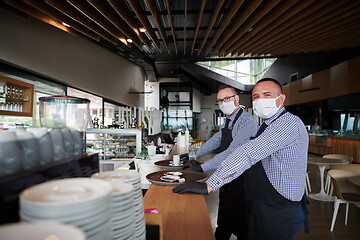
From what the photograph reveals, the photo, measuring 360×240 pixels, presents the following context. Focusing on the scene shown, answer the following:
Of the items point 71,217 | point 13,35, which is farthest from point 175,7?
point 71,217

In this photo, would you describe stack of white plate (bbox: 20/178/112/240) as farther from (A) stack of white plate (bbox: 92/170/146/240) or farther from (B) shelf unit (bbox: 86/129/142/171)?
(B) shelf unit (bbox: 86/129/142/171)

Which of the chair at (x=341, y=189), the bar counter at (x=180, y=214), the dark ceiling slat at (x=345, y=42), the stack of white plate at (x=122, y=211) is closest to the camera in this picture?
the stack of white plate at (x=122, y=211)

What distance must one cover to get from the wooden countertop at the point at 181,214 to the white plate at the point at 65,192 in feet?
1.57

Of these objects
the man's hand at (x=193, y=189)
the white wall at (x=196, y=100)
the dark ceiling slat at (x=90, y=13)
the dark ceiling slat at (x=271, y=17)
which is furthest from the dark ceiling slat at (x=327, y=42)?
the white wall at (x=196, y=100)

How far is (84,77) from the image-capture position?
254 inches

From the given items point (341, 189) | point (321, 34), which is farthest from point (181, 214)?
point (321, 34)

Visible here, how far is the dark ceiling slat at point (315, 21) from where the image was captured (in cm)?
423

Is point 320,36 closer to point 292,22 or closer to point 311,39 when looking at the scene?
point 311,39

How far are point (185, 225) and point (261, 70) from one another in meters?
16.6

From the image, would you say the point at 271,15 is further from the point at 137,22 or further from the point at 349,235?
the point at 349,235

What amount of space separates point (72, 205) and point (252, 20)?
5087 millimetres

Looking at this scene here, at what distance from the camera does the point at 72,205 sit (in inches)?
15.7

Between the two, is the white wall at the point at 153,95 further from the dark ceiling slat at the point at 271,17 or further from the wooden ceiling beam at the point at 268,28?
the dark ceiling slat at the point at 271,17

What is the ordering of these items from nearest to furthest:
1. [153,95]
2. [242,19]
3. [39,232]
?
[39,232] → [242,19] → [153,95]
